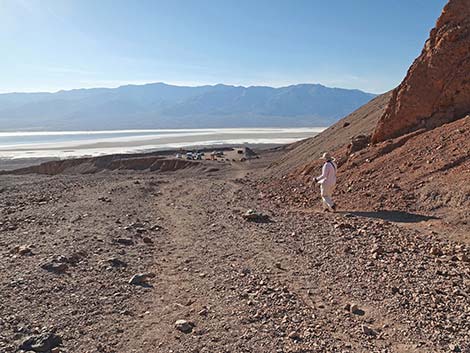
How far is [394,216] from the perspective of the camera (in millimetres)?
10078

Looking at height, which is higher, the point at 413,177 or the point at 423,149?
the point at 423,149

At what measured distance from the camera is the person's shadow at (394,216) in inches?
373

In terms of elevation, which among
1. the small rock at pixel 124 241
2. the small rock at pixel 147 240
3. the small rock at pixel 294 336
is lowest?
the small rock at pixel 147 240

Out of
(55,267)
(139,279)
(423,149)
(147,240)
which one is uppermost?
(423,149)

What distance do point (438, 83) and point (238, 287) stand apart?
1188cm

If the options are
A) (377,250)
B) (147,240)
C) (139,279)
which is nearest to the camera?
(139,279)

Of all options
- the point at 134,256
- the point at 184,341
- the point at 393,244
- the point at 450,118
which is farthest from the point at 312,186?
the point at 184,341

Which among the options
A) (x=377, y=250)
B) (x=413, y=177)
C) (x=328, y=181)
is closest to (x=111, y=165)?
(x=328, y=181)

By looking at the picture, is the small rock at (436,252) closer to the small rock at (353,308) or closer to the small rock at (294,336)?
the small rock at (353,308)

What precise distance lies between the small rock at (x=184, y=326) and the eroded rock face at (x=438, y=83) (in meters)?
12.2

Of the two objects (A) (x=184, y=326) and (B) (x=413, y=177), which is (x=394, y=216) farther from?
(A) (x=184, y=326)

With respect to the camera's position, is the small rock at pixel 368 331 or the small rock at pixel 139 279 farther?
the small rock at pixel 139 279

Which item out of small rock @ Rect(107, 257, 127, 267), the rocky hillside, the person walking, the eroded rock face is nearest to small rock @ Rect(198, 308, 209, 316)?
small rock @ Rect(107, 257, 127, 267)

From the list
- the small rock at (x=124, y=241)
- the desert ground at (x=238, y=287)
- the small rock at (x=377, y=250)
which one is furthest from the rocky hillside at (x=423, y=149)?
the small rock at (x=124, y=241)
